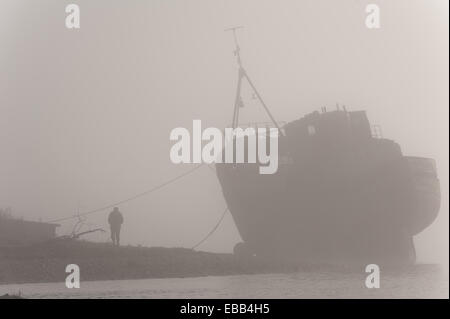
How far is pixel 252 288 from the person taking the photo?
21.8m

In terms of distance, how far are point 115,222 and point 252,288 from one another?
10074 millimetres

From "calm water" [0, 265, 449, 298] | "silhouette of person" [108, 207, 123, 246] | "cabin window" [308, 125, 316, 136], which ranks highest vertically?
"cabin window" [308, 125, 316, 136]

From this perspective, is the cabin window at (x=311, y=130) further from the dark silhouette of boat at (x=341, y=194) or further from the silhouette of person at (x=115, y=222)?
the silhouette of person at (x=115, y=222)

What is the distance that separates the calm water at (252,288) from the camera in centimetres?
1972

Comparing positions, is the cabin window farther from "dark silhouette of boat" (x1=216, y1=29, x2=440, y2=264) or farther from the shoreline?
the shoreline

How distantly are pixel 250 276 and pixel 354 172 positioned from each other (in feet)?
38.5

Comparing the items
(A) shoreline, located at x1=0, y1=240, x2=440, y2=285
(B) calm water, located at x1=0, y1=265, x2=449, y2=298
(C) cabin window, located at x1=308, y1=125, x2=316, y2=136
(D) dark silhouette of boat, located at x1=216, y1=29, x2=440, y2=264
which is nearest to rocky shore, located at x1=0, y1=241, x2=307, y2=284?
(A) shoreline, located at x1=0, y1=240, x2=440, y2=285

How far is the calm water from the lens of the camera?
1972 centimetres

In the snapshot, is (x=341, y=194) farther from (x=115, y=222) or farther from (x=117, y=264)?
(x=117, y=264)

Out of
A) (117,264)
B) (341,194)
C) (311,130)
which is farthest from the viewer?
(311,130)

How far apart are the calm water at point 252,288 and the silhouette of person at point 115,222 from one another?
561 centimetres

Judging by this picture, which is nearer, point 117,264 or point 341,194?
point 117,264

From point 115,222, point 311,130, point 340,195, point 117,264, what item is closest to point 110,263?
point 117,264

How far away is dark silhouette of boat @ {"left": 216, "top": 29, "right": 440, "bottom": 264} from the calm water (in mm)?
8985
